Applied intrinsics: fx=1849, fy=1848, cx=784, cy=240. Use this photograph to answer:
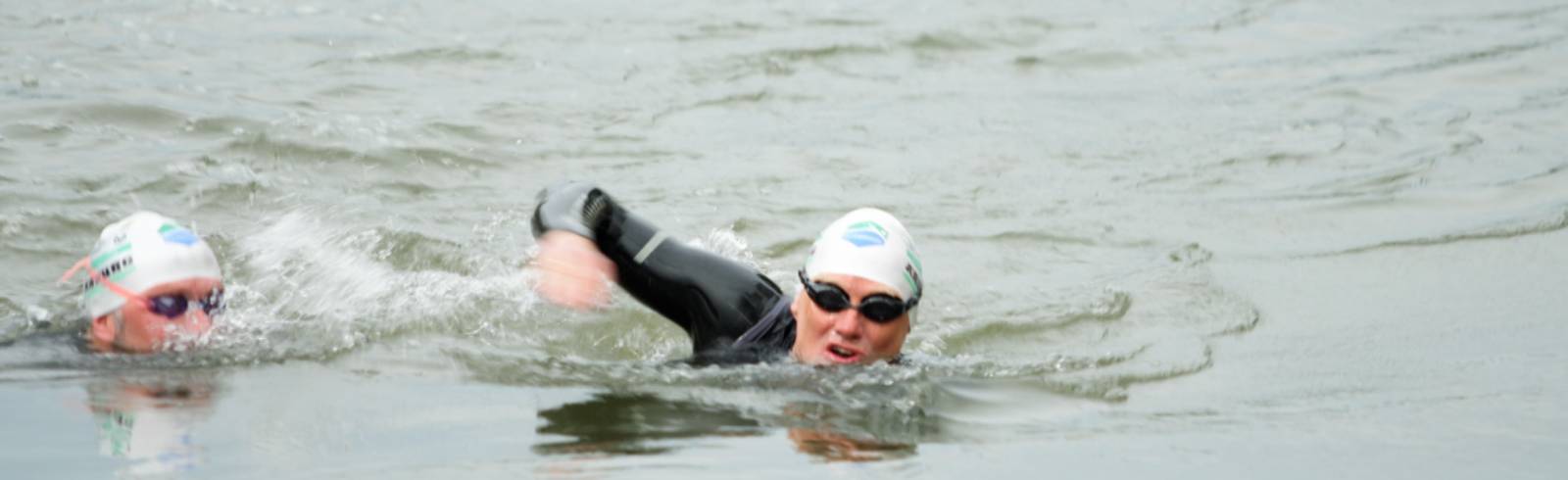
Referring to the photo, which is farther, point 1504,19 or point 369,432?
point 1504,19

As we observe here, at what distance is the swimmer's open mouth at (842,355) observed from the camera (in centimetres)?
706

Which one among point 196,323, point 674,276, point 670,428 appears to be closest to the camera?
point 670,428

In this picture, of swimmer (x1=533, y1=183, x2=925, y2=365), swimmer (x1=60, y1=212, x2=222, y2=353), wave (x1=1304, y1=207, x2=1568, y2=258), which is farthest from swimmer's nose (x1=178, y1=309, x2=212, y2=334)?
wave (x1=1304, y1=207, x2=1568, y2=258)

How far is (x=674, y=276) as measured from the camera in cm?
760

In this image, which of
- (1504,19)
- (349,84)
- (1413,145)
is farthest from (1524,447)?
(1504,19)

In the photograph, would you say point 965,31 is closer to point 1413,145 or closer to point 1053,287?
point 1413,145

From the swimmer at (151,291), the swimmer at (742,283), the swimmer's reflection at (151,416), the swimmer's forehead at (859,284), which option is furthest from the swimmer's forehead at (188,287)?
the swimmer's forehead at (859,284)

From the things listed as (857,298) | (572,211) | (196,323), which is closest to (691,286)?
(572,211)

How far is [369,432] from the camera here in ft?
19.4

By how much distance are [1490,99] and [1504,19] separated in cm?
405

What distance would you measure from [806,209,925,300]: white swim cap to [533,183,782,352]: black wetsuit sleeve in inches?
16.7

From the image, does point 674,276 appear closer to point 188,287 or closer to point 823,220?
point 188,287

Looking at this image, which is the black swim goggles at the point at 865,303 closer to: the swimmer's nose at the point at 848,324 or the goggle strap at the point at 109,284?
the swimmer's nose at the point at 848,324

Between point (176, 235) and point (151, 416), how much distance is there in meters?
1.71
